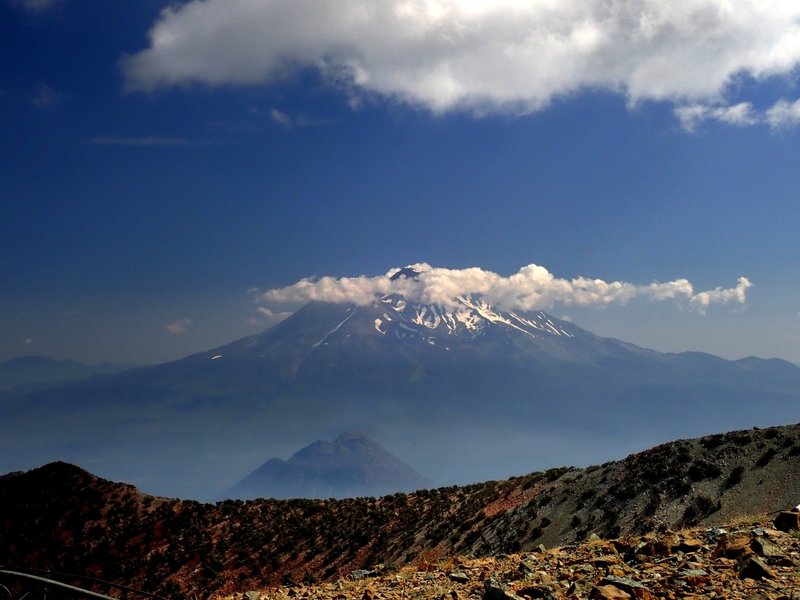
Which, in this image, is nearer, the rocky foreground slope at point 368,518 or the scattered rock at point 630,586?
the scattered rock at point 630,586

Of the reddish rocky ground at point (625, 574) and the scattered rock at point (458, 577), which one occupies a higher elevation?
the reddish rocky ground at point (625, 574)

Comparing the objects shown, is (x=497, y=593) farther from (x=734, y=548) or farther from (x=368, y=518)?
(x=368, y=518)

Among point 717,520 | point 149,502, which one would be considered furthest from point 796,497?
point 149,502

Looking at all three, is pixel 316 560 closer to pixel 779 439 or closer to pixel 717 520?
pixel 717 520

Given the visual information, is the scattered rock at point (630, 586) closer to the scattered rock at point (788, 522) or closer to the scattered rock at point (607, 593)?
the scattered rock at point (607, 593)

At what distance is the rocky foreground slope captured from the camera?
109 feet

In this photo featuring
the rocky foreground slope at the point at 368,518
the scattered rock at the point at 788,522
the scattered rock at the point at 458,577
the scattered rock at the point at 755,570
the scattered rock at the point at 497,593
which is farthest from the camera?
the rocky foreground slope at the point at 368,518

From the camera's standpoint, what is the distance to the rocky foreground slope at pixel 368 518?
3312cm

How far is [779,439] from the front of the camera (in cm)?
3594

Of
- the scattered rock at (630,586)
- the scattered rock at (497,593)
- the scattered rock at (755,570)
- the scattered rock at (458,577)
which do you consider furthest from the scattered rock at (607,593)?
the scattered rock at (458,577)

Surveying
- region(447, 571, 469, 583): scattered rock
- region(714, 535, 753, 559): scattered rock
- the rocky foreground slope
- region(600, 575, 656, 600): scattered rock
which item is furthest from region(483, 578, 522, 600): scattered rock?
region(714, 535, 753, 559): scattered rock

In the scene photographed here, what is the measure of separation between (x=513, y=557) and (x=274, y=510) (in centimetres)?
3879

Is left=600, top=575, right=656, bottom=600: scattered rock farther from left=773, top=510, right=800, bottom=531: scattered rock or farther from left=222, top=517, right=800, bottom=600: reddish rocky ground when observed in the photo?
left=773, top=510, right=800, bottom=531: scattered rock

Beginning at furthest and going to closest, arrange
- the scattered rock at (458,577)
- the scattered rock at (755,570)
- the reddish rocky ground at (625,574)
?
1. the scattered rock at (458,577)
2. the scattered rock at (755,570)
3. the reddish rocky ground at (625,574)
